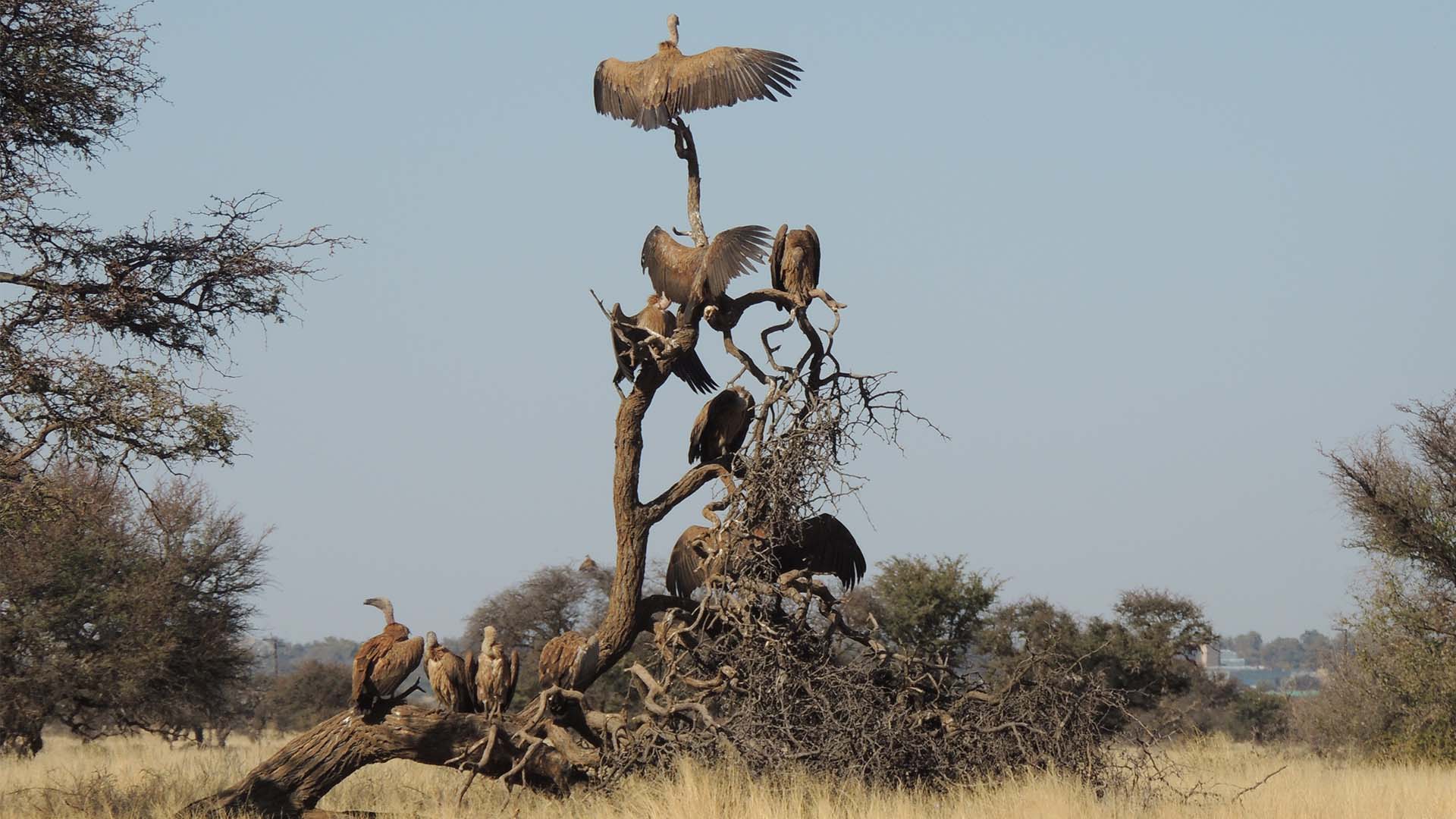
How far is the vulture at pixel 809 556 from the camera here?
9914 millimetres

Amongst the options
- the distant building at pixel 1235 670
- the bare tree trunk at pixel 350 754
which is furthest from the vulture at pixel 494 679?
the distant building at pixel 1235 670

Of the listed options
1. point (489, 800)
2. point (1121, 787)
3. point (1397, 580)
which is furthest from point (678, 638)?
point (1397, 580)

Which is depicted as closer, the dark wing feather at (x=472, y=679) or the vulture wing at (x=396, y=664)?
the vulture wing at (x=396, y=664)

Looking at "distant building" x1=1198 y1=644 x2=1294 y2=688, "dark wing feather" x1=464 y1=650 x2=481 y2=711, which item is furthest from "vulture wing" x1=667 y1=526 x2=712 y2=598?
"distant building" x1=1198 y1=644 x2=1294 y2=688

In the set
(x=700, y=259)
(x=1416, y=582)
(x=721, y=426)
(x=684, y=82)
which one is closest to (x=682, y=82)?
(x=684, y=82)

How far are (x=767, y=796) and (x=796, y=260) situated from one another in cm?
331

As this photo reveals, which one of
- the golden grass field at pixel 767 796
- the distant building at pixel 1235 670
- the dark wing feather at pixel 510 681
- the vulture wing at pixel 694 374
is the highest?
the vulture wing at pixel 694 374

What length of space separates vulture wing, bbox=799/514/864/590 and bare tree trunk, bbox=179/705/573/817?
2.19 meters

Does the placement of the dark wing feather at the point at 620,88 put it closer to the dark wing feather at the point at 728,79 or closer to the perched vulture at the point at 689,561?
the dark wing feather at the point at 728,79

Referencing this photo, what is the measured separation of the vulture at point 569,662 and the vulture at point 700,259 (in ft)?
7.72

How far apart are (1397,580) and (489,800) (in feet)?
35.1

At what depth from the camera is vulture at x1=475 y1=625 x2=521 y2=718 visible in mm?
9516

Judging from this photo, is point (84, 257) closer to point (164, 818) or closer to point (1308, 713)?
point (164, 818)

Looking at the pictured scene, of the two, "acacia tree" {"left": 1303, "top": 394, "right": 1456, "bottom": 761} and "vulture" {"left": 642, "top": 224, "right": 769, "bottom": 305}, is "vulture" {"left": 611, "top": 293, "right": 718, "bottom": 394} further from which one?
"acacia tree" {"left": 1303, "top": 394, "right": 1456, "bottom": 761}
